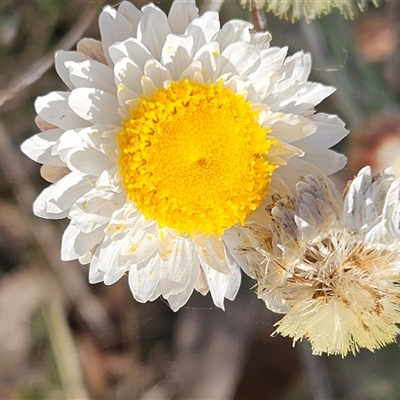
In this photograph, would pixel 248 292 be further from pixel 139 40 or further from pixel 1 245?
pixel 139 40

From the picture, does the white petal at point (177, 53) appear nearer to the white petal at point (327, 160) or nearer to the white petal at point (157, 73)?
the white petal at point (157, 73)

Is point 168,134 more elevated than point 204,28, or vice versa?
point 204,28

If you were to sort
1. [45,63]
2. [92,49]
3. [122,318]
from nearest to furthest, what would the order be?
1. [92,49]
2. [45,63]
3. [122,318]

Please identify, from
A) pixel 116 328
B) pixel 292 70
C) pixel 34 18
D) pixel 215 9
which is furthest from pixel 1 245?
pixel 292 70

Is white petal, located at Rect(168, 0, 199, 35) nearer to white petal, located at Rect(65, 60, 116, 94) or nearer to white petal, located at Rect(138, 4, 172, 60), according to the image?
white petal, located at Rect(138, 4, 172, 60)

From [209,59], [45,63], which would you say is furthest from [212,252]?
[45,63]

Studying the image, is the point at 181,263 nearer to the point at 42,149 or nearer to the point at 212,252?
the point at 212,252
